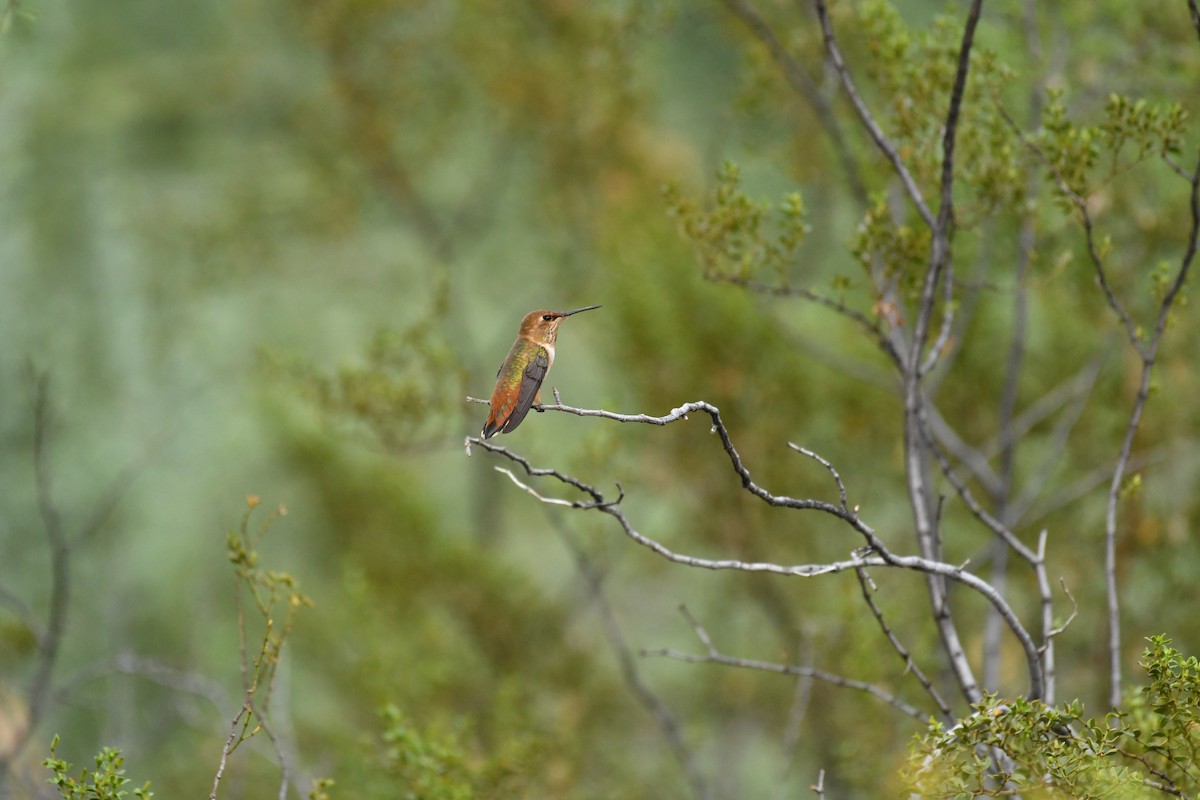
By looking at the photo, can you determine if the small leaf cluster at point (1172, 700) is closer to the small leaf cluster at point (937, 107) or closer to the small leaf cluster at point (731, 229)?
the small leaf cluster at point (731, 229)

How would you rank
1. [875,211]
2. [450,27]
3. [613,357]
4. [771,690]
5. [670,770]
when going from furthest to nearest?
[450,27]
[771,690]
[670,770]
[613,357]
[875,211]

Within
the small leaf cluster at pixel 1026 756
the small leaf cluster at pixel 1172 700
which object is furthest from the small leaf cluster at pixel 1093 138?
the small leaf cluster at pixel 1026 756

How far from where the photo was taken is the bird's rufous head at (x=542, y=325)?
339cm

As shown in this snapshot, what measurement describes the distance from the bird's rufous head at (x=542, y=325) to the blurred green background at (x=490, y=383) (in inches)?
90.5

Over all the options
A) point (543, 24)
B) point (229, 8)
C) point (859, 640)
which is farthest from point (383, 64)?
point (859, 640)

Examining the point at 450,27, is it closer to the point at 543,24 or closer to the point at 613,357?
the point at 543,24

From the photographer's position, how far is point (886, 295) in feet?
16.5

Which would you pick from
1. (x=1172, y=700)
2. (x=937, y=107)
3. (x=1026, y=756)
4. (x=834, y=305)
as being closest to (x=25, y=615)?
(x=834, y=305)

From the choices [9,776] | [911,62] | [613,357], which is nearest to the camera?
[911,62]

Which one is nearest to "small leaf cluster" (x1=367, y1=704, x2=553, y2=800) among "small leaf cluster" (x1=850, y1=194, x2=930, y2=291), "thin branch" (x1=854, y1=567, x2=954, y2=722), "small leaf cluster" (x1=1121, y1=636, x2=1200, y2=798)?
"thin branch" (x1=854, y1=567, x2=954, y2=722)

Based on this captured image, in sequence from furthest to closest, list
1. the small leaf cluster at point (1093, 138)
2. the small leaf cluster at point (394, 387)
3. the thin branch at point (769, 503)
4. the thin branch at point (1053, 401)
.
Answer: the thin branch at point (1053, 401), the small leaf cluster at point (394, 387), the small leaf cluster at point (1093, 138), the thin branch at point (769, 503)

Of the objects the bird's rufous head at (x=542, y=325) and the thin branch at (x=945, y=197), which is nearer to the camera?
the bird's rufous head at (x=542, y=325)

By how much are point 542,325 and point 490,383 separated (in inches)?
463

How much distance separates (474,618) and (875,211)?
758cm
